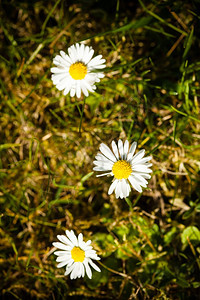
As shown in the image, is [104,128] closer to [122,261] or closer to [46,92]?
[46,92]

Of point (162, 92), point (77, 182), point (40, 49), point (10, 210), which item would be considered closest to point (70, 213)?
point (77, 182)

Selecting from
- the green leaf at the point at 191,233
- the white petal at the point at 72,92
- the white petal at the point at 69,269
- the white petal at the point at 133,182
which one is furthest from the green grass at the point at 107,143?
the white petal at the point at 133,182

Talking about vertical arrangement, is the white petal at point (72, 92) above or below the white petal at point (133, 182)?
above

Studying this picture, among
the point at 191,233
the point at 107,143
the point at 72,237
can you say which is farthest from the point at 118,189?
the point at 191,233

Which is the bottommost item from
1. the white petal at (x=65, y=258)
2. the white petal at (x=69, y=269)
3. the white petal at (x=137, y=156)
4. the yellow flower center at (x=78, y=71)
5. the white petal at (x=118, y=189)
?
the white petal at (x=69, y=269)

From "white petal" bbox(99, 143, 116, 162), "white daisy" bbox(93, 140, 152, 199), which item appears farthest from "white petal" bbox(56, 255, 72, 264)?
"white petal" bbox(99, 143, 116, 162)

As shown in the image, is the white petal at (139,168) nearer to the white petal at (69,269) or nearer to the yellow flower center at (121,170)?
the yellow flower center at (121,170)

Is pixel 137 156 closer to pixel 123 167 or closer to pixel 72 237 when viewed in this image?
pixel 123 167
